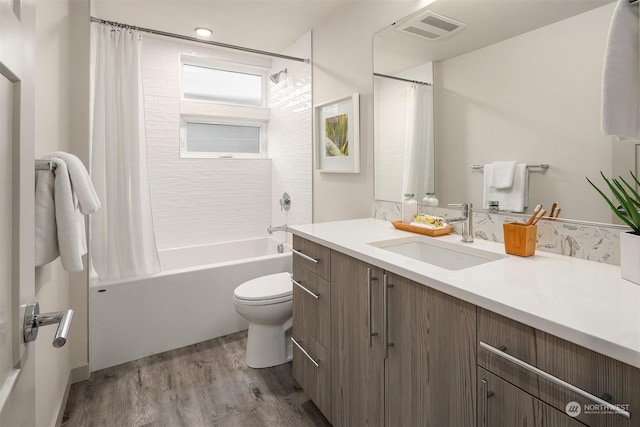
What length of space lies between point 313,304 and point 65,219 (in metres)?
1.07

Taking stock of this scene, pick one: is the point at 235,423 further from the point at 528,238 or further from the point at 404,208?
the point at 528,238

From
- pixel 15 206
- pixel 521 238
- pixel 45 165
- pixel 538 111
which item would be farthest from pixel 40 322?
pixel 538 111

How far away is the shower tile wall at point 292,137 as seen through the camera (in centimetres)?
305

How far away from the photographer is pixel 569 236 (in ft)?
4.26

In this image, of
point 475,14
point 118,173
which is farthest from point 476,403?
point 118,173

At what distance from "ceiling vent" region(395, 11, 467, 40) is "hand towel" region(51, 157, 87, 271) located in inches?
68.9

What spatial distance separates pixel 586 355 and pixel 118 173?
2.49 metres

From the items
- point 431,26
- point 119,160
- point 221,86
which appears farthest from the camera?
point 221,86

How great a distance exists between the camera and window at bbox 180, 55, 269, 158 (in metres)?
3.42

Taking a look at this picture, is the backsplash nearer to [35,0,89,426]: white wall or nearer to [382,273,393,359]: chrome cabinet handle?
[382,273,393,359]: chrome cabinet handle

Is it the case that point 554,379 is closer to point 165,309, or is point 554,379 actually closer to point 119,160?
point 165,309

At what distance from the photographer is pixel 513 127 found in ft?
4.81

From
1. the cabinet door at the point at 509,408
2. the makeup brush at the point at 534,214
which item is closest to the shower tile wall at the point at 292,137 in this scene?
the makeup brush at the point at 534,214

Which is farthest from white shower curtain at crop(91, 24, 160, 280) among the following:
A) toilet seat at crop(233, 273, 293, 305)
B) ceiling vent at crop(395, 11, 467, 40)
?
ceiling vent at crop(395, 11, 467, 40)
